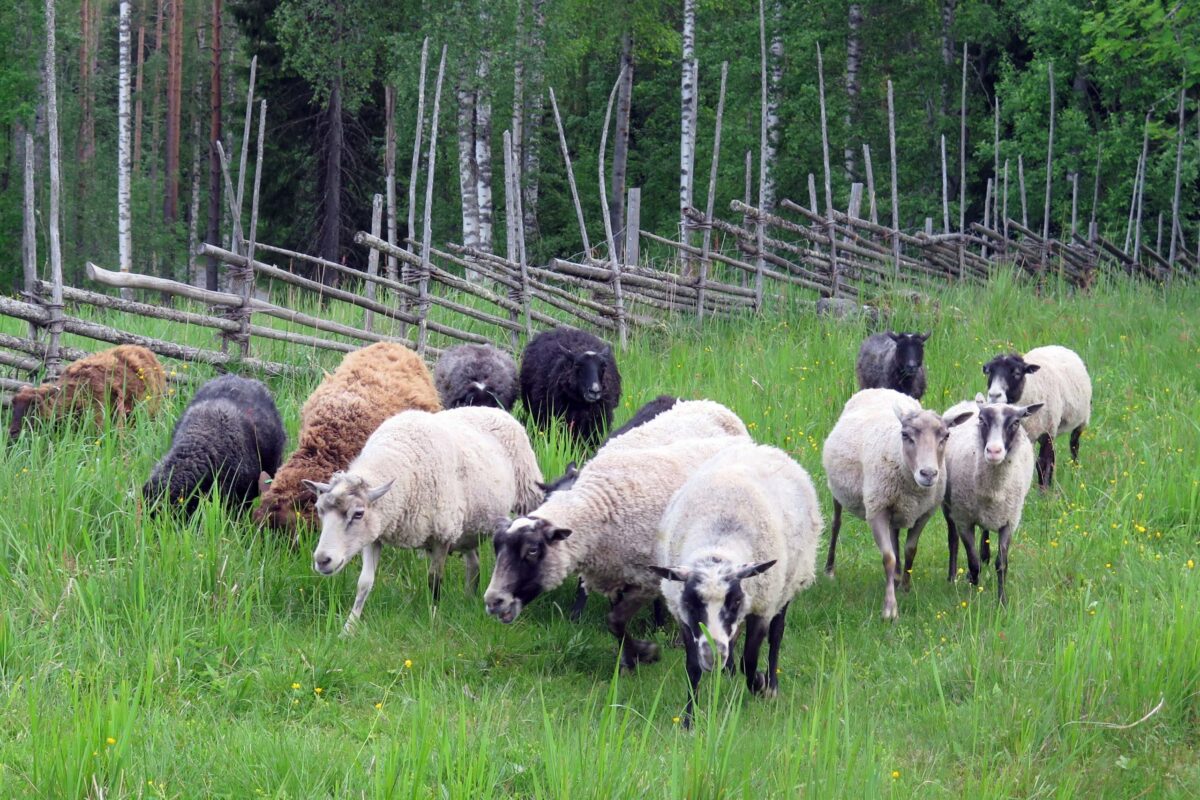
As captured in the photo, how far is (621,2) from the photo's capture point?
2447 cm

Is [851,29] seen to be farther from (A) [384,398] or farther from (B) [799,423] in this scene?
(A) [384,398]

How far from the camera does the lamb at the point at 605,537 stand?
19.1 ft

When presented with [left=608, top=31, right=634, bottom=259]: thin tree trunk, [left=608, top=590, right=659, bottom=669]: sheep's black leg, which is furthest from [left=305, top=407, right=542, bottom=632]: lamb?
[left=608, top=31, right=634, bottom=259]: thin tree trunk

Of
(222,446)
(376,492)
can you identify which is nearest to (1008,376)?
(376,492)

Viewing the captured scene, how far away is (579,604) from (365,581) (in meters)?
1.20

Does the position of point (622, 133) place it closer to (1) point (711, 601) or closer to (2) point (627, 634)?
(2) point (627, 634)

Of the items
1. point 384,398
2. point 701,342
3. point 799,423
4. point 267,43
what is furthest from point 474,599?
point 267,43

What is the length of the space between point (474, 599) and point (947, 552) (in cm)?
354

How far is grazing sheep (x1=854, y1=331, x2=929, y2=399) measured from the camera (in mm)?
10570

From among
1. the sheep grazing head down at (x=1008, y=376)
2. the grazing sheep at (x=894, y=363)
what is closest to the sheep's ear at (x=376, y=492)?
the sheep grazing head down at (x=1008, y=376)

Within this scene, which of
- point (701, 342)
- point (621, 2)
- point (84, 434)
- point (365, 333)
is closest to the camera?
point (84, 434)

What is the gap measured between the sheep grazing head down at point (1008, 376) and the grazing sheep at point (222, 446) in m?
5.27

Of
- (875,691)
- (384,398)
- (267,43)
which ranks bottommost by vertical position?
(875,691)

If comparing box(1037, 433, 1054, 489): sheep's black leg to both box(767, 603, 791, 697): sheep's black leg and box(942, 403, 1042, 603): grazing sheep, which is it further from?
box(767, 603, 791, 697): sheep's black leg
